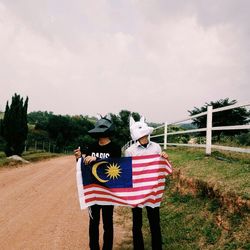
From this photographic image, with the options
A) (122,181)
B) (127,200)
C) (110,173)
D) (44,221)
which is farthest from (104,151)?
(44,221)

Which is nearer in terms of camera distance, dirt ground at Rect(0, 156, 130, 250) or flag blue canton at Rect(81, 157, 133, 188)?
flag blue canton at Rect(81, 157, 133, 188)

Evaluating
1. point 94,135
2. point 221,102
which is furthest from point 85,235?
point 221,102

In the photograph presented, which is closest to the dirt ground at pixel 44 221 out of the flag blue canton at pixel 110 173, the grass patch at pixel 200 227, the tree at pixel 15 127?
the grass patch at pixel 200 227

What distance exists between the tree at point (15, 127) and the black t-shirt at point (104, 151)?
29323 mm

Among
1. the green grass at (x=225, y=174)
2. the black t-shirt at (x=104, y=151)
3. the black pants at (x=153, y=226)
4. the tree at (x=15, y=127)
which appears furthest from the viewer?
the tree at (x=15, y=127)

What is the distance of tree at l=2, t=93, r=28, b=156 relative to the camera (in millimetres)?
32594

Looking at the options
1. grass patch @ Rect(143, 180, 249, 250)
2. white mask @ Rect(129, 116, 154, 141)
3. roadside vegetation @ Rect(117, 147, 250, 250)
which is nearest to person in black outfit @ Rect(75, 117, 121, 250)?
white mask @ Rect(129, 116, 154, 141)

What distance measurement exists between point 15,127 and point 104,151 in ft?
98.2

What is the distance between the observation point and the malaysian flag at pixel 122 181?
15.8 feet

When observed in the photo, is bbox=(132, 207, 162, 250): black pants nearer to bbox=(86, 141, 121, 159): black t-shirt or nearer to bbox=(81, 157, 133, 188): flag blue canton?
bbox=(81, 157, 133, 188): flag blue canton

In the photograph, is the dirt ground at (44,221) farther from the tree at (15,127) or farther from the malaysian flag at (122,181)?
the tree at (15,127)

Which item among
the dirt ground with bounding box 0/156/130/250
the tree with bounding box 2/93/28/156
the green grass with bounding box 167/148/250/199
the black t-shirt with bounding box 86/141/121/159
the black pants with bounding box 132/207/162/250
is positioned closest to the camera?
the black pants with bounding box 132/207/162/250

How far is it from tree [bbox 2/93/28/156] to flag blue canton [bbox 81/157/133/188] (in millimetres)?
29202

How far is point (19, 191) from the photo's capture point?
37.0 feet
